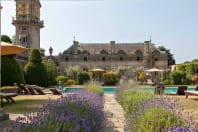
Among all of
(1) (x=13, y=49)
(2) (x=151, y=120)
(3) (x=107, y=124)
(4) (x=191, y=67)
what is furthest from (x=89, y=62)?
(2) (x=151, y=120)

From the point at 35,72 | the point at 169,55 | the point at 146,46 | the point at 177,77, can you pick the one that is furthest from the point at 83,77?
the point at 169,55

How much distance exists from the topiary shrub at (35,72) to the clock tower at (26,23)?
22.5 metres

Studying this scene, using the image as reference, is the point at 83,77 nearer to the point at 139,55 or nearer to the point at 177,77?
the point at 177,77

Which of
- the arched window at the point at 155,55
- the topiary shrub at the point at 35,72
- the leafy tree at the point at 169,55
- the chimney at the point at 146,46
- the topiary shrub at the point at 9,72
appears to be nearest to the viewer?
A: the topiary shrub at the point at 9,72

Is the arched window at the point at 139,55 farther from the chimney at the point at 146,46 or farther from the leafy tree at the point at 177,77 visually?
the leafy tree at the point at 177,77

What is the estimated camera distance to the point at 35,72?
81.8ft

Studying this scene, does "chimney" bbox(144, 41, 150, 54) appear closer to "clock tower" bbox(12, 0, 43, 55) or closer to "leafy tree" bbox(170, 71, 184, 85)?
"clock tower" bbox(12, 0, 43, 55)

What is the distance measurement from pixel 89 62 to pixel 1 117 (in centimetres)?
4024

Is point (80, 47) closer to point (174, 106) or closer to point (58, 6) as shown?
point (58, 6)

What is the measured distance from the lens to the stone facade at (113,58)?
154ft

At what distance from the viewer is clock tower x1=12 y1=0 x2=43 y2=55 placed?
47500 millimetres

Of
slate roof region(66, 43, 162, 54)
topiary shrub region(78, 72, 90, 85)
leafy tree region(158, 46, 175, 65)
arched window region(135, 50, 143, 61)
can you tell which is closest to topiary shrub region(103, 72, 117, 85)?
topiary shrub region(78, 72, 90, 85)

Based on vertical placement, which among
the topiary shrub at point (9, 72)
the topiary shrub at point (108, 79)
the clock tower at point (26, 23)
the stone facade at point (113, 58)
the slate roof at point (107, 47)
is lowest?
the topiary shrub at point (108, 79)

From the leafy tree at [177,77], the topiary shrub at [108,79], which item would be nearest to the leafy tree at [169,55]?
the topiary shrub at [108,79]
